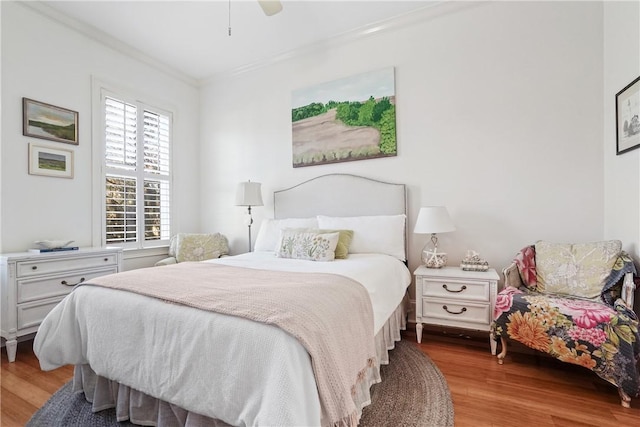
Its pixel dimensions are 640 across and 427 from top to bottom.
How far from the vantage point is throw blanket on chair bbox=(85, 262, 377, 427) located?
112 centimetres

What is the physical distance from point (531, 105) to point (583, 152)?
1.81 ft

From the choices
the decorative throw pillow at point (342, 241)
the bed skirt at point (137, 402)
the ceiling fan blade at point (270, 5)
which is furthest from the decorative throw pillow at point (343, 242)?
the ceiling fan blade at point (270, 5)

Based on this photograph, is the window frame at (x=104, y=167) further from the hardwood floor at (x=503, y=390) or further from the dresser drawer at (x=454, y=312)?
the dresser drawer at (x=454, y=312)

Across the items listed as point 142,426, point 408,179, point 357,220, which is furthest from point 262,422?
point 408,179

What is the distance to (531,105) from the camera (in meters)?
2.53

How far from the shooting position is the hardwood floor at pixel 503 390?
1559mm

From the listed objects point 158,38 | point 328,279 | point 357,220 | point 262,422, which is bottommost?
point 262,422

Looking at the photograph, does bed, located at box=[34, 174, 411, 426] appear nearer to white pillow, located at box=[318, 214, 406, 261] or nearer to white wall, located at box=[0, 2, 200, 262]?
white pillow, located at box=[318, 214, 406, 261]

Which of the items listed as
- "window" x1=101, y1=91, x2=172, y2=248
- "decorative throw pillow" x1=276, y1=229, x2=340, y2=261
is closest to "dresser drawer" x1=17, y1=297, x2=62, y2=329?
"window" x1=101, y1=91, x2=172, y2=248

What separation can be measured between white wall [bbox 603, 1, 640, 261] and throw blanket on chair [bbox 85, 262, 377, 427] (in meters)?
Result: 1.91

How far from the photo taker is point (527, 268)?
7.55 ft

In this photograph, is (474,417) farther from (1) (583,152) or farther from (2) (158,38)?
(2) (158,38)

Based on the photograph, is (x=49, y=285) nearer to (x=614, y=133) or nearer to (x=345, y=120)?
(x=345, y=120)

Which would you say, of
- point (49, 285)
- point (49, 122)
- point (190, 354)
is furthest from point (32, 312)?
point (190, 354)
